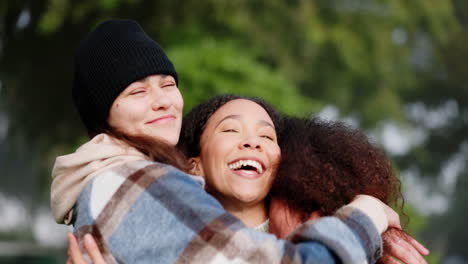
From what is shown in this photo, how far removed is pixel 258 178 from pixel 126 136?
1.95 ft

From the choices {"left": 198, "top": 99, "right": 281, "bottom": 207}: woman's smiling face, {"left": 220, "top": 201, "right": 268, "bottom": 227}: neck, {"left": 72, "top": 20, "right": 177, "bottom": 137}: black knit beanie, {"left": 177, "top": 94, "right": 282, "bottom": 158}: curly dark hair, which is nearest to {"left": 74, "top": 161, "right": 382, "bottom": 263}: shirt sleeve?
{"left": 72, "top": 20, "right": 177, "bottom": 137}: black knit beanie

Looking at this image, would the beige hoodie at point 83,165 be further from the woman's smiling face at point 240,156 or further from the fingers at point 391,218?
the fingers at point 391,218

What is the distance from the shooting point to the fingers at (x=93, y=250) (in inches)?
87.6

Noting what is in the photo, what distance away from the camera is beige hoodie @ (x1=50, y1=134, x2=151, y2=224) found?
236cm

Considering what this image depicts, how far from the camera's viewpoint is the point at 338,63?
13.9 metres

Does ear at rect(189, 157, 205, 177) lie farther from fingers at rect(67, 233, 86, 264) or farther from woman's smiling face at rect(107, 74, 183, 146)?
fingers at rect(67, 233, 86, 264)

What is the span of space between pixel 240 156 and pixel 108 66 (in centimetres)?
64

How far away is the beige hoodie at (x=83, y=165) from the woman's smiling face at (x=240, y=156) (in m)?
0.46

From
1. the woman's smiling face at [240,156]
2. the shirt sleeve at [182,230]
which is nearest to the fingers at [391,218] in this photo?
the shirt sleeve at [182,230]

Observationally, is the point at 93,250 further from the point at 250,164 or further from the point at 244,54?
the point at 244,54

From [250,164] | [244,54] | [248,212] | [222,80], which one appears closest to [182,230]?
[250,164]

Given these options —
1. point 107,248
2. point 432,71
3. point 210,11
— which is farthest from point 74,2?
point 432,71

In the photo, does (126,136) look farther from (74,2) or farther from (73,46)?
(73,46)

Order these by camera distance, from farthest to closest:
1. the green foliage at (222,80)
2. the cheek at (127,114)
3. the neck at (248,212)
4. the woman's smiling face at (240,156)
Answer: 1. the green foliage at (222,80)
2. the neck at (248,212)
3. the woman's smiling face at (240,156)
4. the cheek at (127,114)
